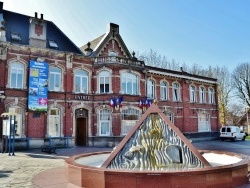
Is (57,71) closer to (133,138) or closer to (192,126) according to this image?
(133,138)

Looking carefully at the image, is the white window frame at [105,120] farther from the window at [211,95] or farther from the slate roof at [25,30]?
the window at [211,95]

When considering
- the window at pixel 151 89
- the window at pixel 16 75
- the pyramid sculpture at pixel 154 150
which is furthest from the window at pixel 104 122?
the pyramid sculpture at pixel 154 150

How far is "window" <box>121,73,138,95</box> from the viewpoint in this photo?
23.4m

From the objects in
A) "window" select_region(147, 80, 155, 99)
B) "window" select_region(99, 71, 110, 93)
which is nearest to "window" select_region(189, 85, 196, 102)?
"window" select_region(147, 80, 155, 99)

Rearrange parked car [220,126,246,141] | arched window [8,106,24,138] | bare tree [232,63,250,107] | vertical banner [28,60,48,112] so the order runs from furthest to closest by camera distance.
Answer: bare tree [232,63,250,107] < parked car [220,126,246,141] < vertical banner [28,60,48,112] < arched window [8,106,24,138]

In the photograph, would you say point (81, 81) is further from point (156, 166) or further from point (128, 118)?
point (156, 166)

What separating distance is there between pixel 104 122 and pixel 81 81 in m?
4.02

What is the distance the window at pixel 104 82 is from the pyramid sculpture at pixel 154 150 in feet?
46.1

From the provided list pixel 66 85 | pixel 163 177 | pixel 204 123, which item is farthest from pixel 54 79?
pixel 204 123

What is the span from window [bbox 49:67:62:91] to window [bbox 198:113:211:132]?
1756cm

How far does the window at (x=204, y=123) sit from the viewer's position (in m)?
31.0

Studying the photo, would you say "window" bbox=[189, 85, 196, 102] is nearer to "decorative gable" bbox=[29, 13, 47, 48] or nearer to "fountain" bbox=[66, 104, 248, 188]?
"decorative gable" bbox=[29, 13, 47, 48]

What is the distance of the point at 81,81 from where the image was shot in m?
22.5

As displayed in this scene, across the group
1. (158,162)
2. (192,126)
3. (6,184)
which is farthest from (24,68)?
(192,126)
